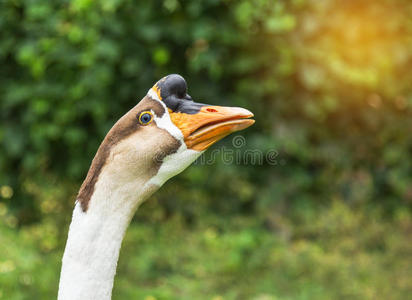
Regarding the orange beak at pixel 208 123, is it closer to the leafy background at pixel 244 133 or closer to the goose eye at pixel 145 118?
the goose eye at pixel 145 118

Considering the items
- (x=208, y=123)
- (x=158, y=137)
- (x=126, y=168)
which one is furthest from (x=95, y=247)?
(x=208, y=123)

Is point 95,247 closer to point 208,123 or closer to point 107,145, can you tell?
point 107,145

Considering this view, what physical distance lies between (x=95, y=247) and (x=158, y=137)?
0.45m

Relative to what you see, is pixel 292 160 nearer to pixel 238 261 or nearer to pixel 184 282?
pixel 238 261

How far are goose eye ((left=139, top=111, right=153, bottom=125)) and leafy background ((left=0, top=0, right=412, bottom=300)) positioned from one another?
2546 mm

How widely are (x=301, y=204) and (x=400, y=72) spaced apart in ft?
5.30

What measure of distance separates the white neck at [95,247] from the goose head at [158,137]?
4 centimetres

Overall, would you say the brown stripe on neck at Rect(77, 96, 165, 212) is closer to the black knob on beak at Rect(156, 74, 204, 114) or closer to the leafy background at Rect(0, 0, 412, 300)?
the black knob on beak at Rect(156, 74, 204, 114)

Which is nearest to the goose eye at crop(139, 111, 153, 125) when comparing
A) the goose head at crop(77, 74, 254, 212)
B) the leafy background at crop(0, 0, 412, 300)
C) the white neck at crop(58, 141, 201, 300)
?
the goose head at crop(77, 74, 254, 212)

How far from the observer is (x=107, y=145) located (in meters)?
1.82

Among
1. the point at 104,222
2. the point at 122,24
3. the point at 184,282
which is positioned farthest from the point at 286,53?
the point at 104,222

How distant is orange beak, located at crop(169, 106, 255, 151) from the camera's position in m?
1.88

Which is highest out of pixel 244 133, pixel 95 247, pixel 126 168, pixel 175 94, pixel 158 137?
pixel 244 133

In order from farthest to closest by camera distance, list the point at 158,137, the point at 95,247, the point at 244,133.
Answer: the point at 244,133 < the point at 158,137 < the point at 95,247
